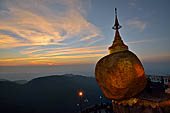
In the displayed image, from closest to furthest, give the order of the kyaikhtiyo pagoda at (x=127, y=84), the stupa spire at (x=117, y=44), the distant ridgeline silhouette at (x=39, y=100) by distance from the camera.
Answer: the kyaikhtiyo pagoda at (x=127, y=84)
the stupa spire at (x=117, y=44)
the distant ridgeline silhouette at (x=39, y=100)

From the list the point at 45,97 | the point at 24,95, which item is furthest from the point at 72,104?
the point at 24,95

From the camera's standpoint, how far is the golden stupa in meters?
9.04

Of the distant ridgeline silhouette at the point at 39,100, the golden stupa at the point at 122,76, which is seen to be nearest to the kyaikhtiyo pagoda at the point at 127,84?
the golden stupa at the point at 122,76

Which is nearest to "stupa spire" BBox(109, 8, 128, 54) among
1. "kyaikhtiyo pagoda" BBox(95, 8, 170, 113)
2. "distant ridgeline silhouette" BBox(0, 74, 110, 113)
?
"kyaikhtiyo pagoda" BBox(95, 8, 170, 113)

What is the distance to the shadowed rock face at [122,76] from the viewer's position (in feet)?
29.7

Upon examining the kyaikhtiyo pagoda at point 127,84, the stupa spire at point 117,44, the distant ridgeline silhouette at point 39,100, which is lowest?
Result: the distant ridgeline silhouette at point 39,100

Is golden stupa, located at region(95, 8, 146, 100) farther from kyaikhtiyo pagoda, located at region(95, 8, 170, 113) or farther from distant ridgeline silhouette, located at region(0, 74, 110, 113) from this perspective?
distant ridgeline silhouette, located at region(0, 74, 110, 113)

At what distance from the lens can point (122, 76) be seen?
354 inches

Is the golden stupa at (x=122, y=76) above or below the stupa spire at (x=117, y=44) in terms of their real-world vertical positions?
below

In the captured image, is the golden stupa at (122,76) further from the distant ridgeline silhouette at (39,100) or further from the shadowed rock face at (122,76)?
the distant ridgeline silhouette at (39,100)

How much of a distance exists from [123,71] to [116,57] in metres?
1.34

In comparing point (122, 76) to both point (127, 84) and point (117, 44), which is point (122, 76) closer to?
point (127, 84)

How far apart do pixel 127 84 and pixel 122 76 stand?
29.7 inches

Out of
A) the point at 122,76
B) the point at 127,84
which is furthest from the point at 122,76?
the point at 127,84
